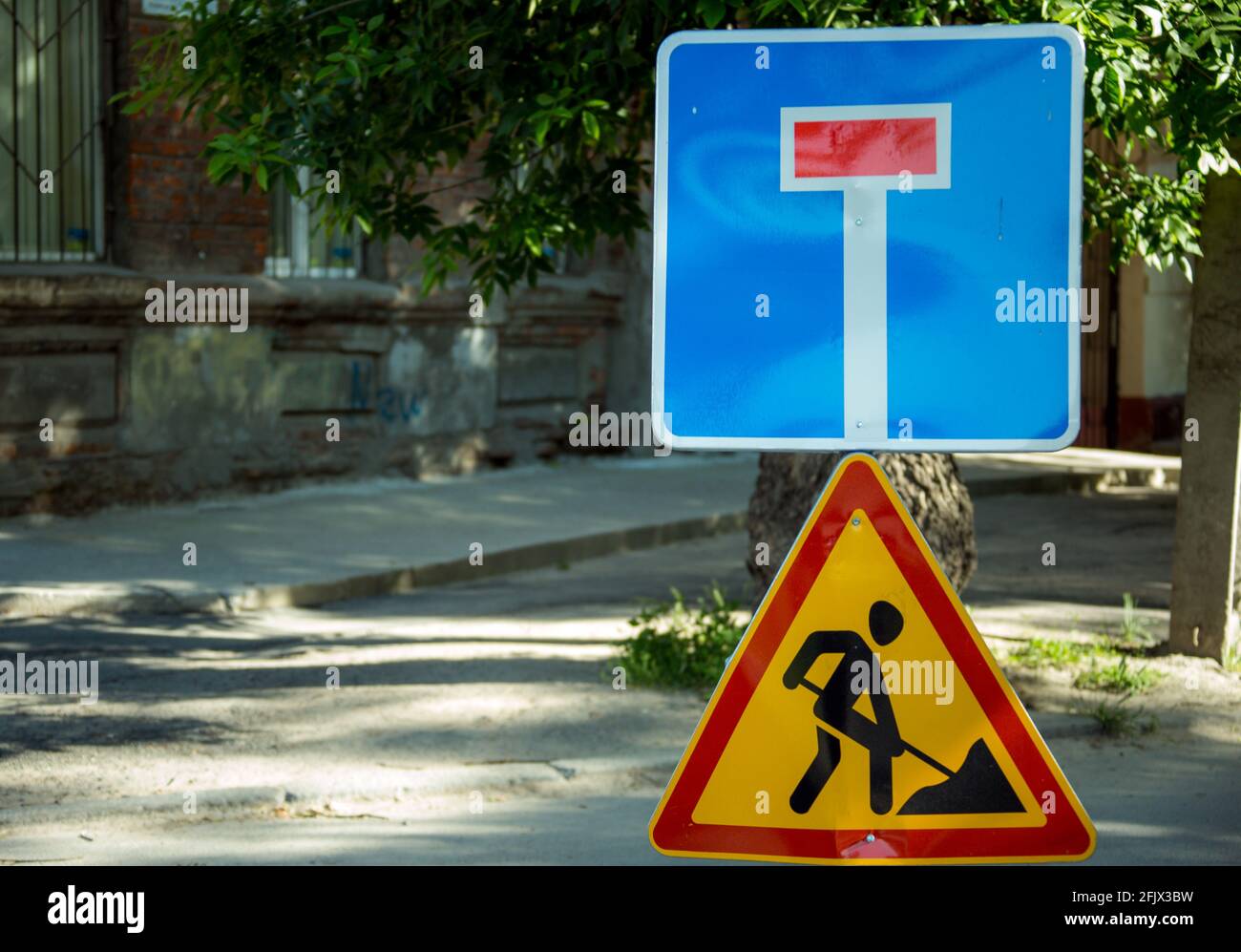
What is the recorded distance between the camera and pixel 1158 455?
19.2m

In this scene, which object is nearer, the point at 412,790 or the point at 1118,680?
the point at 412,790

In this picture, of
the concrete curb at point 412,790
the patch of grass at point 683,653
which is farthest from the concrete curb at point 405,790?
the patch of grass at point 683,653

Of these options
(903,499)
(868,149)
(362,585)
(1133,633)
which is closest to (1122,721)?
(903,499)

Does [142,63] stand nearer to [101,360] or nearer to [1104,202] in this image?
[1104,202]

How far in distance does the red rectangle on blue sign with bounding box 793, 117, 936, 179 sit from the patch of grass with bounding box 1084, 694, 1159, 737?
13.7 ft

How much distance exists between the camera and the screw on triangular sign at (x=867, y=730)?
3.11 metres

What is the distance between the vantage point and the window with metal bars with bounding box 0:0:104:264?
12031mm

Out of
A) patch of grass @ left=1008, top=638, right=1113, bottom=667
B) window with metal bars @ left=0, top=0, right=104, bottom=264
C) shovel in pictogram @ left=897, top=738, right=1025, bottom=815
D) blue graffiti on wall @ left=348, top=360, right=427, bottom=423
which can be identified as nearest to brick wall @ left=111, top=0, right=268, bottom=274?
window with metal bars @ left=0, top=0, right=104, bottom=264

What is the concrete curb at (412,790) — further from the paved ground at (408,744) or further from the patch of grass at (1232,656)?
the patch of grass at (1232,656)

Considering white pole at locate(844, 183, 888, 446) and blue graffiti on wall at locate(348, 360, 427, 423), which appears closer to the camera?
white pole at locate(844, 183, 888, 446)

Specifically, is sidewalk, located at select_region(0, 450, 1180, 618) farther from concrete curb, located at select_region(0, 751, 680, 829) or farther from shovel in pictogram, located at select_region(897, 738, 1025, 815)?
shovel in pictogram, located at select_region(897, 738, 1025, 815)

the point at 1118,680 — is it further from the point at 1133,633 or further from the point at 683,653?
the point at 683,653

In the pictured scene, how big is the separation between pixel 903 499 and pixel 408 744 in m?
2.47

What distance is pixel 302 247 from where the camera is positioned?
45.8ft
